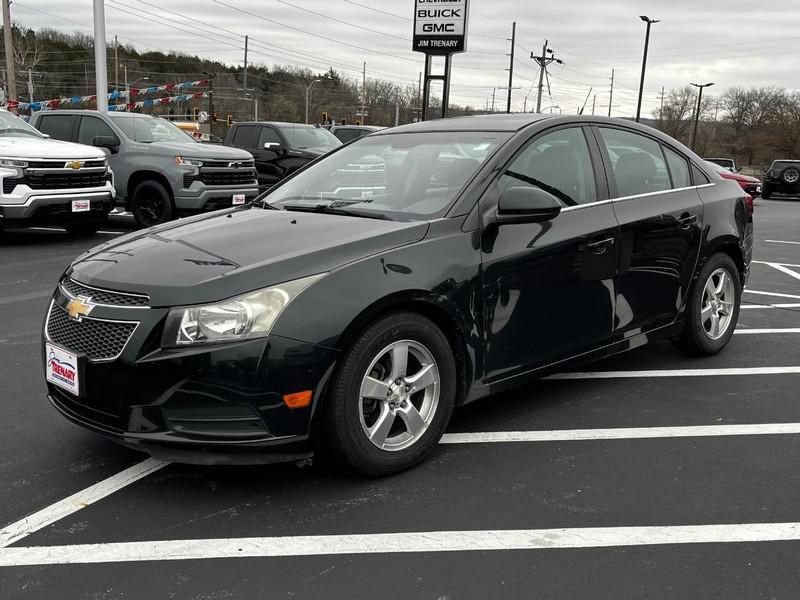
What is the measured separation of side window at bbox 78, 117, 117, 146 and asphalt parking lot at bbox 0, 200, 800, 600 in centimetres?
934

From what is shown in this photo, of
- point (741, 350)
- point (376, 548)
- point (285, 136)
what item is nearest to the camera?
point (376, 548)

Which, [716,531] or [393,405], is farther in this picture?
[393,405]

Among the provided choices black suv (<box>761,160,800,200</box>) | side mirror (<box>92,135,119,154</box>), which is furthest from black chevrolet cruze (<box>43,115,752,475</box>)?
black suv (<box>761,160,800,200</box>)

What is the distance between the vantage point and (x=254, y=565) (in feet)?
8.77

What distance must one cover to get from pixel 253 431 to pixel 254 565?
0.52 m

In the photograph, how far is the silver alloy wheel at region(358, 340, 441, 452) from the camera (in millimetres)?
3271

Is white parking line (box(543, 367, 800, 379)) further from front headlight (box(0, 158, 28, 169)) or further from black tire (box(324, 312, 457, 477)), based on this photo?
front headlight (box(0, 158, 28, 169))

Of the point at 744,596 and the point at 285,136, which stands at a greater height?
the point at 285,136

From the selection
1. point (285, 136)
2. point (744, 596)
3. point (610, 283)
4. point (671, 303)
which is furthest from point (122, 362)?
point (285, 136)

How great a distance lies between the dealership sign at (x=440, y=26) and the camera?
17672mm

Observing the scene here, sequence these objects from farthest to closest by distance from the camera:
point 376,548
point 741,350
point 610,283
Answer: point 741,350 → point 610,283 → point 376,548

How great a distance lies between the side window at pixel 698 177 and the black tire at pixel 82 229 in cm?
932

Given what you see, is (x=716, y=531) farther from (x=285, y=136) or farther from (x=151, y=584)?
(x=285, y=136)

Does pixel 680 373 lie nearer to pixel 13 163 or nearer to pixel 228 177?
pixel 13 163
